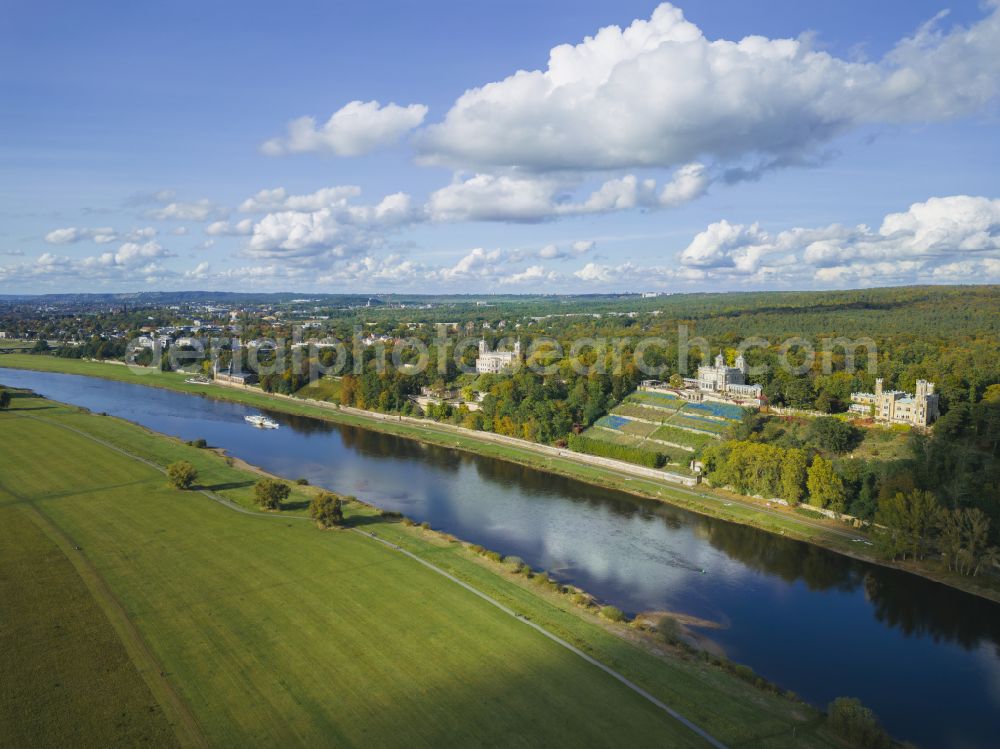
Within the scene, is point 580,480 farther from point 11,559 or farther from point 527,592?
point 11,559

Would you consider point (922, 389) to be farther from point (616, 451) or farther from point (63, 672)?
point (63, 672)

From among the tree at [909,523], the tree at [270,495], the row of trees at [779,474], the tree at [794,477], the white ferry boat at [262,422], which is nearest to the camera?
the tree at [909,523]

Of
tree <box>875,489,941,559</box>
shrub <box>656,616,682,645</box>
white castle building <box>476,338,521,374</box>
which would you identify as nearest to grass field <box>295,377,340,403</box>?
white castle building <box>476,338,521,374</box>

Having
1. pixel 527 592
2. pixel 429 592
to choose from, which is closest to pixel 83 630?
pixel 429 592

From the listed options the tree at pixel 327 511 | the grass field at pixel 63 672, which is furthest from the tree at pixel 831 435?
the grass field at pixel 63 672

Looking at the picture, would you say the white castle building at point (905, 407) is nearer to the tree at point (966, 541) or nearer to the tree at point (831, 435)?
the tree at point (831, 435)
